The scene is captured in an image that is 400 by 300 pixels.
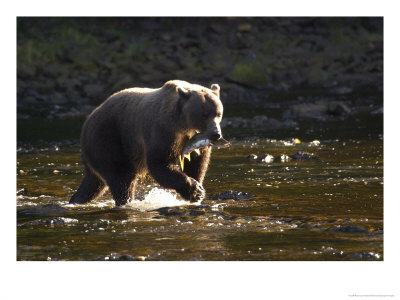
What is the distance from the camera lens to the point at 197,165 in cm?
890

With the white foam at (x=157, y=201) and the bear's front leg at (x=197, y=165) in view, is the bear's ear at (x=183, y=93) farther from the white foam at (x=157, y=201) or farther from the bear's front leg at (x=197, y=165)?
the white foam at (x=157, y=201)

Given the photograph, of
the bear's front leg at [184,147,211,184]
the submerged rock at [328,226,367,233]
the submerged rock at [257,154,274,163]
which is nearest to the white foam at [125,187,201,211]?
the bear's front leg at [184,147,211,184]

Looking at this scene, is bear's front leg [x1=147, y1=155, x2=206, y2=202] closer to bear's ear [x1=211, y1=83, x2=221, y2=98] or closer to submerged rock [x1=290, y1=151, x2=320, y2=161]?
bear's ear [x1=211, y1=83, x2=221, y2=98]

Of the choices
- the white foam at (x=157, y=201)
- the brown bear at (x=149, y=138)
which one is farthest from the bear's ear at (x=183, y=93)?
the white foam at (x=157, y=201)

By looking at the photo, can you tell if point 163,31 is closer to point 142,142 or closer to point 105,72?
point 105,72

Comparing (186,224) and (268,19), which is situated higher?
(268,19)

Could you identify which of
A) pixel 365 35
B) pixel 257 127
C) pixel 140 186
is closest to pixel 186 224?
pixel 140 186

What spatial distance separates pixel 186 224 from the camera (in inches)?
309

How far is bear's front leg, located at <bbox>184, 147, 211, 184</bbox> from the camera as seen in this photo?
888 centimetres

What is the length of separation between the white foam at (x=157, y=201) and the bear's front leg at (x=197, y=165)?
1.03 ft

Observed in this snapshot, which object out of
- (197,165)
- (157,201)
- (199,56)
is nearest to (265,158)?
(157,201)

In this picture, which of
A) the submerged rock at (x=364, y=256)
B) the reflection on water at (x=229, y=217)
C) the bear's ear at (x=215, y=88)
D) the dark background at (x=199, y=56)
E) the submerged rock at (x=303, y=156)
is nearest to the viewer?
the submerged rock at (x=364, y=256)

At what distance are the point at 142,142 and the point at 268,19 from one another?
1756cm

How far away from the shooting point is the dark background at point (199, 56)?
21891 mm
